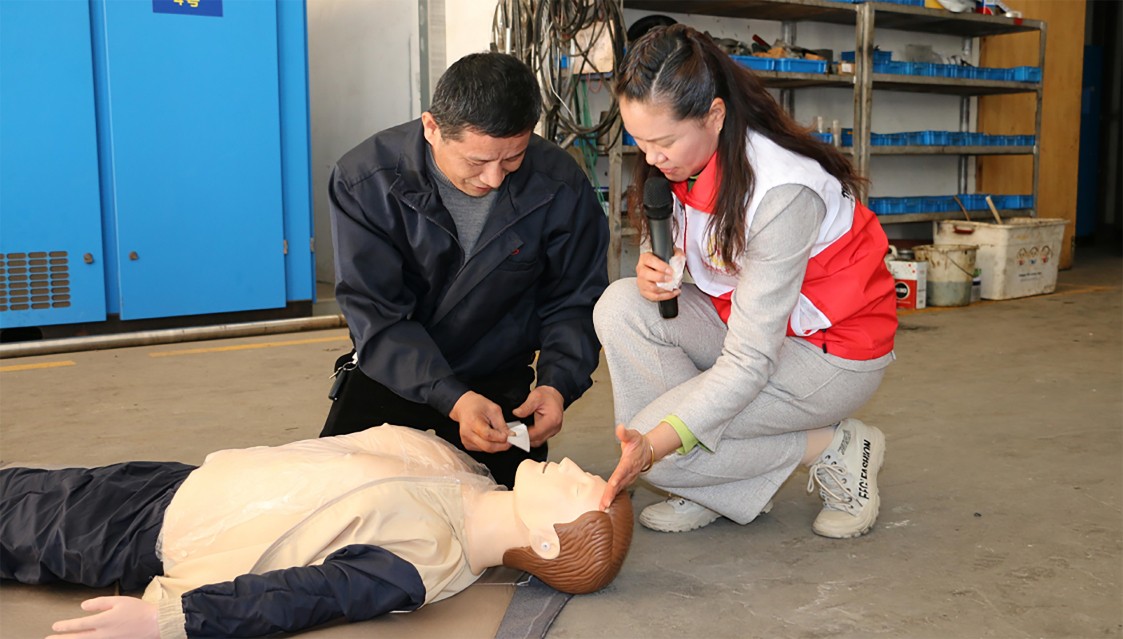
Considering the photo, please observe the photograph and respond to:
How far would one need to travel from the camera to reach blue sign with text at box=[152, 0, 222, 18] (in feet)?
16.0

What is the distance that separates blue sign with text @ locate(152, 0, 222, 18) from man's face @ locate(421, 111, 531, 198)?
127 inches

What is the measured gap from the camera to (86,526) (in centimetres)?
203

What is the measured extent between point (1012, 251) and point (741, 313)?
4754 mm

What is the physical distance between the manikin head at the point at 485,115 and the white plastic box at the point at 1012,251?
4843mm

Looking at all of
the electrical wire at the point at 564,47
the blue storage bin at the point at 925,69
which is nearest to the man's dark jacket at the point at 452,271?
the electrical wire at the point at 564,47

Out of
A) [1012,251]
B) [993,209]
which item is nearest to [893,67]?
[993,209]

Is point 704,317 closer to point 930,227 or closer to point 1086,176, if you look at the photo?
point 930,227

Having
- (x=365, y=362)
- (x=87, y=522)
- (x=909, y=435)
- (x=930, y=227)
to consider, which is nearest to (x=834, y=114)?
(x=930, y=227)

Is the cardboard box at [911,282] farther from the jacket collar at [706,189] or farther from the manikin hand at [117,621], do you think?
the manikin hand at [117,621]

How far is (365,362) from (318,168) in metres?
5.19

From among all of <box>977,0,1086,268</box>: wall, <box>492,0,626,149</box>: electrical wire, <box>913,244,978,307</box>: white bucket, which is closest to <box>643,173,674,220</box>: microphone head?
<box>492,0,626,149</box>: electrical wire

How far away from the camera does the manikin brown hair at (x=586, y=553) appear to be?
1.90 m

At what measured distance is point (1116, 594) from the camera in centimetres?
203

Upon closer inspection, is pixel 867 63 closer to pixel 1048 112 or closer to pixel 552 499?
pixel 1048 112
